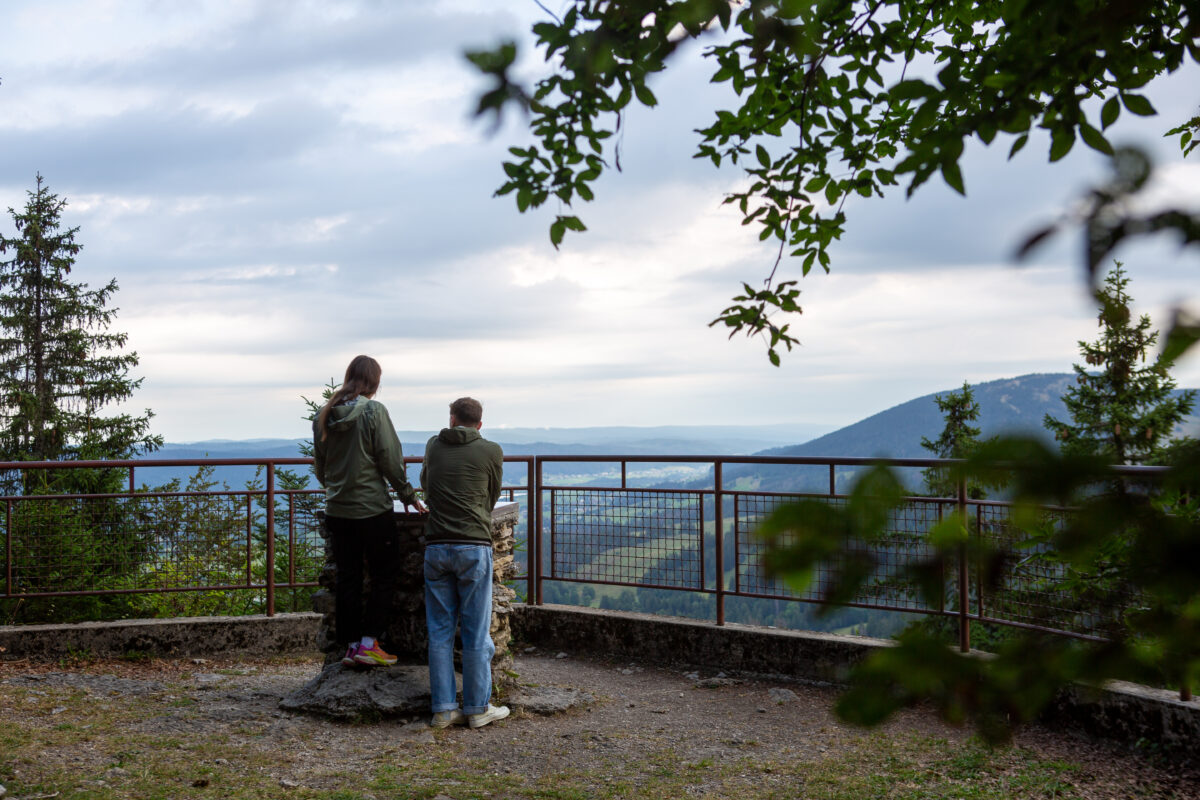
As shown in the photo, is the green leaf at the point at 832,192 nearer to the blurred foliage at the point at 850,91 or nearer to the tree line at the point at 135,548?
the blurred foliage at the point at 850,91

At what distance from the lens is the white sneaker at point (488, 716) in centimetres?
561

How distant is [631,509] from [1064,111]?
20.5 feet

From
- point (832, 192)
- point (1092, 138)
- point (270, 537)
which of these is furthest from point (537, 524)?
point (1092, 138)

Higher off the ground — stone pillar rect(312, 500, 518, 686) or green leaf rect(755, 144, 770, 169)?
green leaf rect(755, 144, 770, 169)

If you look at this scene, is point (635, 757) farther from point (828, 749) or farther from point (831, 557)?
point (831, 557)

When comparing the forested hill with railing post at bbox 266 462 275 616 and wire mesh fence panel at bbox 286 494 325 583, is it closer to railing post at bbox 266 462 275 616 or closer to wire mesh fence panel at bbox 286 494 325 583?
wire mesh fence panel at bbox 286 494 325 583

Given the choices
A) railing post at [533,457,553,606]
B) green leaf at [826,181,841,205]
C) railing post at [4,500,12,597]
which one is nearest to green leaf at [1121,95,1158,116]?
green leaf at [826,181,841,205]

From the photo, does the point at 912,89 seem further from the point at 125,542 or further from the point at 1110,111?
the point at 125,542

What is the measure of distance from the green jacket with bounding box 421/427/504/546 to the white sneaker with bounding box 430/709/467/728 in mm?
1042

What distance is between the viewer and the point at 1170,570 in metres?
0.79

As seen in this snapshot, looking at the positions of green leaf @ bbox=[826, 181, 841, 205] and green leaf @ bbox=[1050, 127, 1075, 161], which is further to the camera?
green leaf @ bbox=[826, 181, 841, 205]

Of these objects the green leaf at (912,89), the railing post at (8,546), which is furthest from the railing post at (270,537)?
the green leaf at (912,89)

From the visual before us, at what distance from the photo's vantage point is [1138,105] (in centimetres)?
191

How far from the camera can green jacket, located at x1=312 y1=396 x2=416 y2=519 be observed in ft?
19.2
